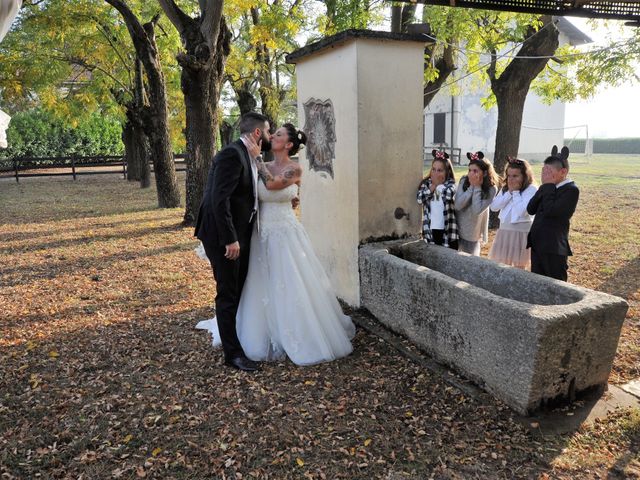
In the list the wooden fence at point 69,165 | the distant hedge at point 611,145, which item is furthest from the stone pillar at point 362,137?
the distant hedge at point 611,145

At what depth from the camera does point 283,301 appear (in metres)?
4.30

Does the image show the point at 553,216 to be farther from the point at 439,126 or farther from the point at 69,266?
the point at 439,126

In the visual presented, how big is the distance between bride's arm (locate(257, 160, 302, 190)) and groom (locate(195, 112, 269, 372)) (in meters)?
0.07

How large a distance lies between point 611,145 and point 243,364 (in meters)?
46.6

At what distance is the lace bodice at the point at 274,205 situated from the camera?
427cm

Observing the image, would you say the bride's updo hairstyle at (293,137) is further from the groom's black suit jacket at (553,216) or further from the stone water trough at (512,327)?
the groom's black suit jacket at (553,216)

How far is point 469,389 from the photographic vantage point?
3.58m

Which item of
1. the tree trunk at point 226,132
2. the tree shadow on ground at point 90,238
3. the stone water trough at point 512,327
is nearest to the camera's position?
the stone water trough at point 512,327

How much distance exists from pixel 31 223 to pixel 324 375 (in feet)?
32.5

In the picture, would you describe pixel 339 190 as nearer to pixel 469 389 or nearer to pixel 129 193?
pixel 469 389

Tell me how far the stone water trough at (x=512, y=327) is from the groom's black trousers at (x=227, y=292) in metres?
1.33

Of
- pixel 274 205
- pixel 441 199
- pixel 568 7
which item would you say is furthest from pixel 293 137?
pixel 568 7

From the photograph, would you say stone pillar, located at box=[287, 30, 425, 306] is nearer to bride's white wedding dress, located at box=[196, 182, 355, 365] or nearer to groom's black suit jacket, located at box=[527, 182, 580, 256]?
bride's white wedding dress, located at box=[196, 182, 355, 365]

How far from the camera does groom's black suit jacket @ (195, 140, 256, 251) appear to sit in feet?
12.8
